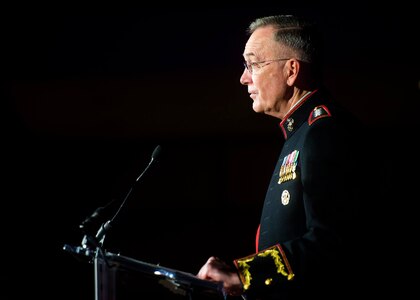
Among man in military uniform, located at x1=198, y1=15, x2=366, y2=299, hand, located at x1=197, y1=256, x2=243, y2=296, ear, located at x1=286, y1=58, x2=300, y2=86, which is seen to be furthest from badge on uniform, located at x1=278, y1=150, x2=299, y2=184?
hand, located at x1=197, y1=256, x2=243, y2=296

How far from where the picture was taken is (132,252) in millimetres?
3656

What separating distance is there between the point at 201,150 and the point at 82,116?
83 centimetres

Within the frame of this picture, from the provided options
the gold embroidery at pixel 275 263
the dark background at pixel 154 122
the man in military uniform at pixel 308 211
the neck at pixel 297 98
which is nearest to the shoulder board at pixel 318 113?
the man in military uniform at pixel 308 211

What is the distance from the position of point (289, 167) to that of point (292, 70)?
0.30 meters

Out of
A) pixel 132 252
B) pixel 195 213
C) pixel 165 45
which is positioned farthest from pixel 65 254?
pixel 165 45

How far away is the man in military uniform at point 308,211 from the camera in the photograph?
1248 mm

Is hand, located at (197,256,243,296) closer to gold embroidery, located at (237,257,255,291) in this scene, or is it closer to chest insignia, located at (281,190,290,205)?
gold embroidery, located at (237,257,255,291)

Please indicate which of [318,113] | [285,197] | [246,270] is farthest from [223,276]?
[318,113]

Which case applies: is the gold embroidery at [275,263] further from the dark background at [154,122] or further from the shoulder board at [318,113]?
the dark background at [154,122]

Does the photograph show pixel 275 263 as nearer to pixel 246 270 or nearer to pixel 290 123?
pixel 246 270

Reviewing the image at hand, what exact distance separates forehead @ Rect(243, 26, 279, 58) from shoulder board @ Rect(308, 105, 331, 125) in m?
0.23

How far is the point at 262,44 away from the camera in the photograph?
1.67 meters

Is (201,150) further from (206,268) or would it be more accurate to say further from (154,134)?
(206,268)

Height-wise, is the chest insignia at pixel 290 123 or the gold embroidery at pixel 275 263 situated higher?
the chest insignia at pixel 290 123
